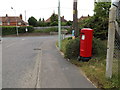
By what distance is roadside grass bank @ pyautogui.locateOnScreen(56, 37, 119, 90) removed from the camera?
4.74 metres

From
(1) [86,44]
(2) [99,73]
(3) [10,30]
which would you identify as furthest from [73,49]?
(3) [10,30]

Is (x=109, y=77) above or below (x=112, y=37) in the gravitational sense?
below

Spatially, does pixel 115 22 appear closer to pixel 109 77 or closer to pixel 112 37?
pixel 112 37

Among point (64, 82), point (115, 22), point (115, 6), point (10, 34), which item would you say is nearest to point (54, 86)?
point (64, 82)

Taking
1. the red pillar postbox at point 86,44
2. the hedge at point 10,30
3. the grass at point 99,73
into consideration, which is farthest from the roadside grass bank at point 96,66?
the hedge at point 10,30

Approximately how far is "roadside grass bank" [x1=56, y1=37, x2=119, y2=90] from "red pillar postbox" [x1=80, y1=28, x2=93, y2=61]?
31cm

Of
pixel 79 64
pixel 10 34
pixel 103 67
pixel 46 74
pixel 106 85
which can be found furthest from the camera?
pixel 10 34

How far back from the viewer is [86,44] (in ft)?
24.7

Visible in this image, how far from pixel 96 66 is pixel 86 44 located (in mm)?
1288

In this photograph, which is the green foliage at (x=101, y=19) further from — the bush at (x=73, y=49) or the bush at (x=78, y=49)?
the bush at (x=73, y=49)

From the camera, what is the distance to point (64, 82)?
16.6 feet

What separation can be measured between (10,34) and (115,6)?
1767 inches

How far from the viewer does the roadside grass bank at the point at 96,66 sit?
474cm

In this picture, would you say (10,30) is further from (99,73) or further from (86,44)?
Result: (99,73)
